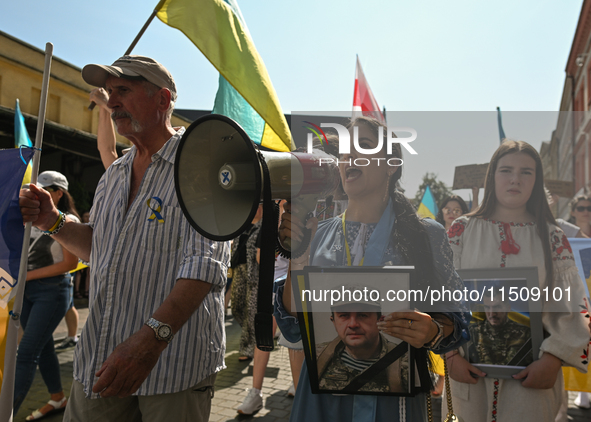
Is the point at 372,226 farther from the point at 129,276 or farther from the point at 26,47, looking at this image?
the point at 26,47

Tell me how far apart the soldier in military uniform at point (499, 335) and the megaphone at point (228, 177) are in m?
1.03

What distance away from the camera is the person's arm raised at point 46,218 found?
2.13 m

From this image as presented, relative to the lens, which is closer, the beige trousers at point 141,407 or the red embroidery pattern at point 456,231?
the beige trousers at point 141,407

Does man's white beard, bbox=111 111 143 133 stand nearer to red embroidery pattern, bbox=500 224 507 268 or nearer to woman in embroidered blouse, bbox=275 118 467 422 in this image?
woman in embroidered blouse, bbox=275 118 467 422

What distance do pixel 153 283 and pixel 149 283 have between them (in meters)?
0.01

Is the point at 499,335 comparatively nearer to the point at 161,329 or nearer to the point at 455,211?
the point at 455,211

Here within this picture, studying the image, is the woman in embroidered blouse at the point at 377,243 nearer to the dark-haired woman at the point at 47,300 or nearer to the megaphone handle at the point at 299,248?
the megaphone handle at the point at 299,248

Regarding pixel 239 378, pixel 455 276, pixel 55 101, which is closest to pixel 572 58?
pixel 55 101

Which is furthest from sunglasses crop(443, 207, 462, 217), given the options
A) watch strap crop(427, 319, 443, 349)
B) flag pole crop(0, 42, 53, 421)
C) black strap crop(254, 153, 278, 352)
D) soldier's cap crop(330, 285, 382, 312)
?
flag pole crop(0, 42, 53, 421)

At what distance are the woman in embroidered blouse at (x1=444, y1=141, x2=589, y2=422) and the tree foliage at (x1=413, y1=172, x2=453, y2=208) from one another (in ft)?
1.34

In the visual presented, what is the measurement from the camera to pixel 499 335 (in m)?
2.00

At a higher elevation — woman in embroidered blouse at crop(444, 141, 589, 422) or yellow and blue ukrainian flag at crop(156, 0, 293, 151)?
yellow and blue ukrainian flag at crop(156, 0, 293, 151)

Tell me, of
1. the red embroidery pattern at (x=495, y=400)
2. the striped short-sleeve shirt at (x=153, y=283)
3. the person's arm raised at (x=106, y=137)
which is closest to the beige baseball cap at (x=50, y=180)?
the person's arm raised at (x=106, y=137)

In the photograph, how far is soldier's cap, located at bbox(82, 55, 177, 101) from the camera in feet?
6.28
